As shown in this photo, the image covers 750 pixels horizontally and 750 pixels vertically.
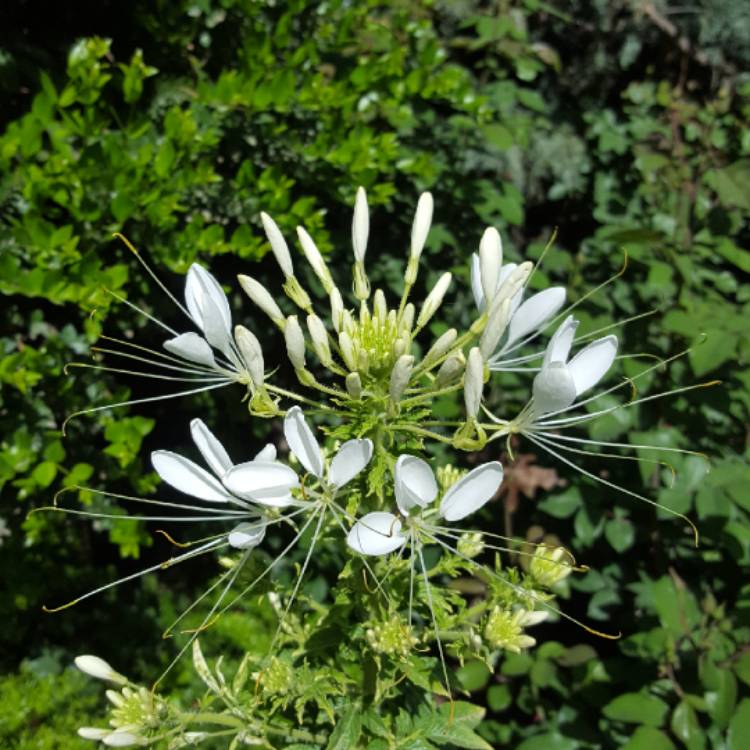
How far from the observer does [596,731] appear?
7.21ft

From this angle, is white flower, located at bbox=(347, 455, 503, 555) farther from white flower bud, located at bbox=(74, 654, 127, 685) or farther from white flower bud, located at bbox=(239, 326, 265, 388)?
white flower bud, located at bbox=(74, 654, 127, 685)

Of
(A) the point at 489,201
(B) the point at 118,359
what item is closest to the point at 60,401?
(B) the point at 118,359

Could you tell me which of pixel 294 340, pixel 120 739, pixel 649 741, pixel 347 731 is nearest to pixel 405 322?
pixel 294 340

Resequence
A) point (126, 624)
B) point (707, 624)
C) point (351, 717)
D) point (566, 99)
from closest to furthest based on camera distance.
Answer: point (351, 717), point (707, 624), point (126, 624), point (566, 99)

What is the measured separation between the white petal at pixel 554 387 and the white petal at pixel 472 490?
100mm

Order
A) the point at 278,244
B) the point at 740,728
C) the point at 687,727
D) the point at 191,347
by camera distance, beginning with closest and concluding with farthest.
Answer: the point at 191,347
the point at 278,244
the point at 740,728
the point at 687,727

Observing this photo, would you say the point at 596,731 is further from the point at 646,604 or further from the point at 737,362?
the point at 737,362

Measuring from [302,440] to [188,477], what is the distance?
19 cm

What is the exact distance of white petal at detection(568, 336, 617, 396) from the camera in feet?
3.61

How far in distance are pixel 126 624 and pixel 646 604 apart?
1.79 metres

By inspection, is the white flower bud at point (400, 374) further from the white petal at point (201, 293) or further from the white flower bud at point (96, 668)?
the white flower bud at point (96, 668)

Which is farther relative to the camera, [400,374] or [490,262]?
[490,262]

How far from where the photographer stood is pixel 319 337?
109 cm

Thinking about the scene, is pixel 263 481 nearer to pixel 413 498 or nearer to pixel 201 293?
pixel 413 498
